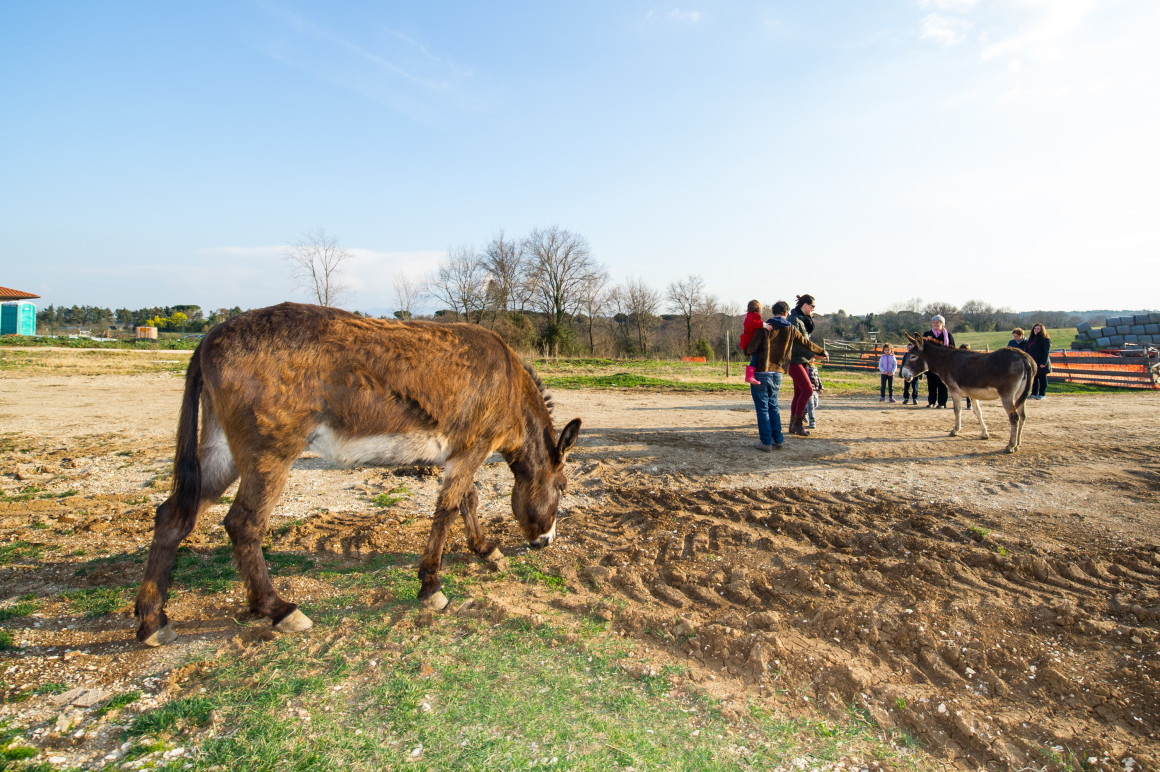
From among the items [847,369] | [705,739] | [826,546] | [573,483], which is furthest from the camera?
[847,369]

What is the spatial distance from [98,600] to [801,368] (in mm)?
9469

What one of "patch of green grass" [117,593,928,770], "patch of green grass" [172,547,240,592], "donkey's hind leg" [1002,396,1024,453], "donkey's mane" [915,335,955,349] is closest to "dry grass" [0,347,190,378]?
"patch of green grass" [172,547,240,592]

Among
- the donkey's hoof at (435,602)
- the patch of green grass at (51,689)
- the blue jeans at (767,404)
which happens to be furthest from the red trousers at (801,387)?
the patch of green grass at (51,689)

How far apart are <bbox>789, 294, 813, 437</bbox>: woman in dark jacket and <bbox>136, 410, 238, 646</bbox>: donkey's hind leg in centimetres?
827

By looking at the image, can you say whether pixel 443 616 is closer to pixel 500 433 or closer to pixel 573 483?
pixel 500 433

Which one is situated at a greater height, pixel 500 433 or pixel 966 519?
pixel 500 433

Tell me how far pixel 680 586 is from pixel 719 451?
202 inches

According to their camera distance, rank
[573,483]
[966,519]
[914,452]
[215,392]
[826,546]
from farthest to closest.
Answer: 1. [914,452]
2. [573,483]
3. [966,519]
4. [826,546]
5. [215,392]

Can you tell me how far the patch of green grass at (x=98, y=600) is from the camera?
3570 mm

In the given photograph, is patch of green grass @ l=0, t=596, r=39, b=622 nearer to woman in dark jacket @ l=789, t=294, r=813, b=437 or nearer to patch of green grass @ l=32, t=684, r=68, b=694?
patch of green grass @ l=32, t=684, r=68, b=694

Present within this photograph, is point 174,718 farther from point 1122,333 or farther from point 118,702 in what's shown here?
point 1122,333

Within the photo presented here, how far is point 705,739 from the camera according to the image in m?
2.50

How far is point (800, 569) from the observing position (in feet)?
14.4

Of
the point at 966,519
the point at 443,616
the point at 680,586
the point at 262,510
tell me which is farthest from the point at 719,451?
the point at 262,510
